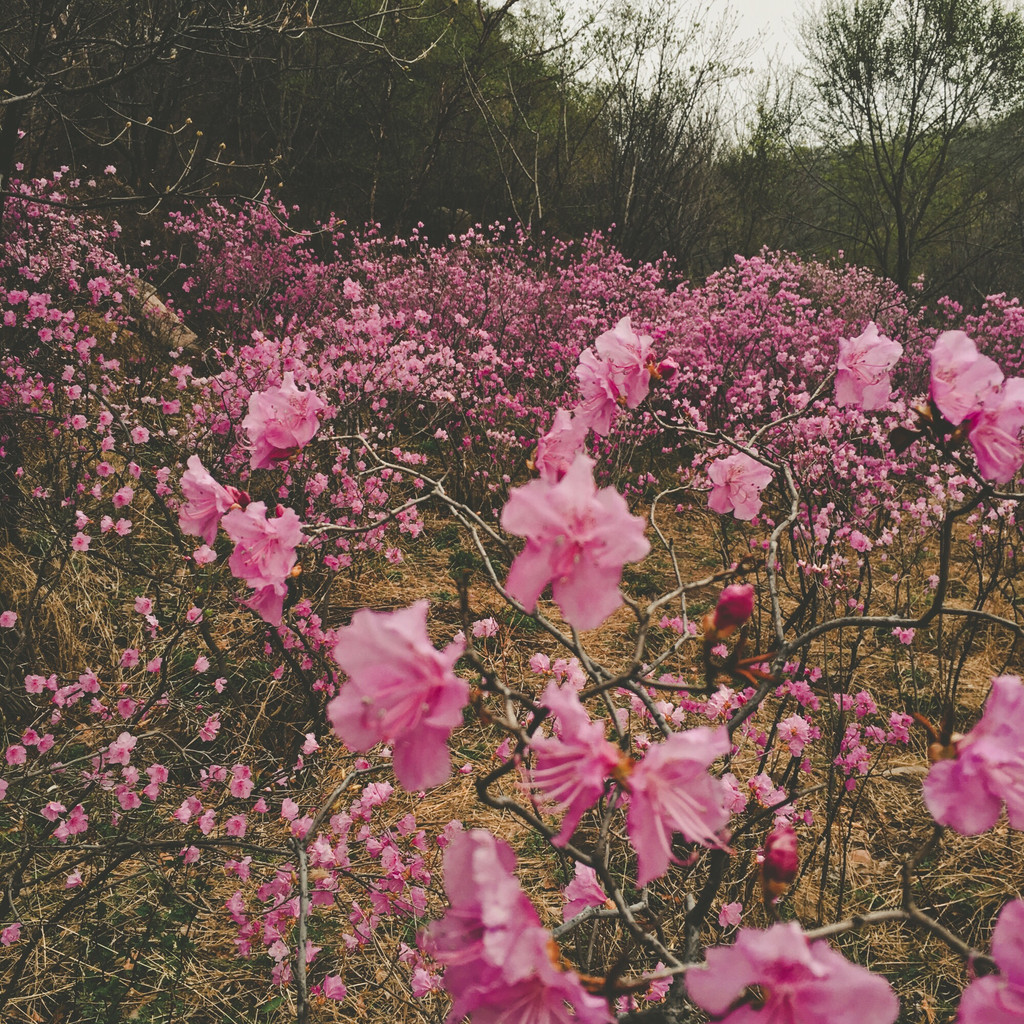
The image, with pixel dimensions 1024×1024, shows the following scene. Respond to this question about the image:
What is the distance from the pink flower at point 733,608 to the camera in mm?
714

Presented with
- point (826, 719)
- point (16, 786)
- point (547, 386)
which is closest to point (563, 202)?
point (547, 386)

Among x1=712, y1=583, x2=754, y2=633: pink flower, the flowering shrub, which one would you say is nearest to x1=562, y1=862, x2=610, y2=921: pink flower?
the flowering shrub

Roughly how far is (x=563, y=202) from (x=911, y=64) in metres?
6.61

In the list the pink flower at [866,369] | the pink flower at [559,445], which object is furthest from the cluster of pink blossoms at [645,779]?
the pink flower at [866,369]

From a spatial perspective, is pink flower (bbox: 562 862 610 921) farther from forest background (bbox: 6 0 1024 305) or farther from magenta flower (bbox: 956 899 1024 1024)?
forest background (bbox: 6 0 1024 305)

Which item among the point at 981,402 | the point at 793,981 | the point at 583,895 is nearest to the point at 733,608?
the point at 793,981

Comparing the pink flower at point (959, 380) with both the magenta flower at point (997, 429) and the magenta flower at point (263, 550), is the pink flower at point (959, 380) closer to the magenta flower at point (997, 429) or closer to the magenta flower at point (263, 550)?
the magenta flower at point (997, 429)

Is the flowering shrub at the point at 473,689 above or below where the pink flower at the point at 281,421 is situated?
below

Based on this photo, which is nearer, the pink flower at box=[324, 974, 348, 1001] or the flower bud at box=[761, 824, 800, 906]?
the flower bud at box=[761, 824, 800, 906]

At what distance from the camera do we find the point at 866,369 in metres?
1.20

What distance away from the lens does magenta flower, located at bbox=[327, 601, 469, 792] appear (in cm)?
Result: 55

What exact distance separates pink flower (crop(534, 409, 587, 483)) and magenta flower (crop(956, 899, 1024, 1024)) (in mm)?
604

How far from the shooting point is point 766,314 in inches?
283

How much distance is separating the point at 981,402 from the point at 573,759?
0.76 m
